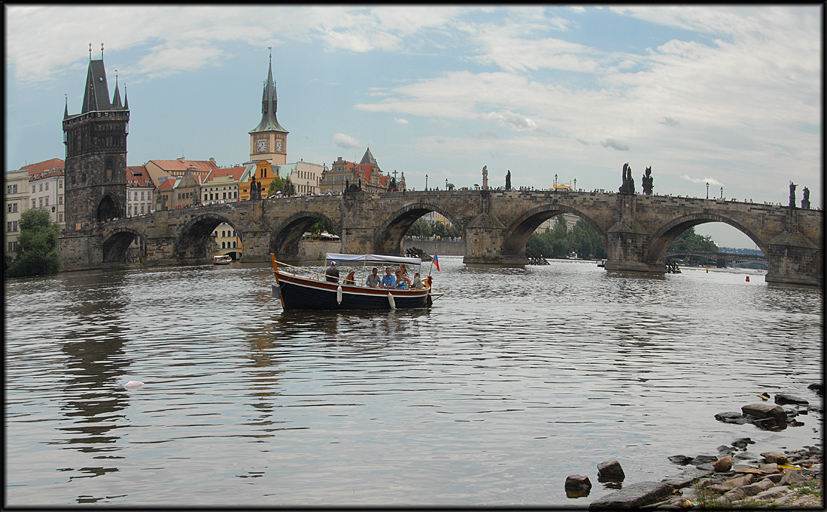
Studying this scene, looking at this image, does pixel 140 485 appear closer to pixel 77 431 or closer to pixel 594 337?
pixel 77 431

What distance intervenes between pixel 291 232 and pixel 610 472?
201 ft

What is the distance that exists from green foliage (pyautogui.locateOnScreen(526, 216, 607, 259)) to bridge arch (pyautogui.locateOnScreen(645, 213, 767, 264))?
5280cm

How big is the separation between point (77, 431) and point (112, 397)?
6.05ft

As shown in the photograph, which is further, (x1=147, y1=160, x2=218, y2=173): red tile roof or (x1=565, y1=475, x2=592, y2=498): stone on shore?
(x1=147, y1=160, x2=218, y2=173): red tile roof

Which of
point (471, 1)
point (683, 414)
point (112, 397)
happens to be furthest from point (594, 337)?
point (471, 1)

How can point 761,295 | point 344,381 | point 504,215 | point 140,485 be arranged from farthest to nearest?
point 504,215 < point 761,295 < point 344,381 < point 140,485

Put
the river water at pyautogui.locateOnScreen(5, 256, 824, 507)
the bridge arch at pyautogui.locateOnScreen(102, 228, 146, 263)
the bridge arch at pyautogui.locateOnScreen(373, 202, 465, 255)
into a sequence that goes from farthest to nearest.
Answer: the bridge arch at pyautogui.locateOnScreen(102, 228, 146, 263) → the bridge arch at pyautogui.locateOnScreen(373, 202, 465, 255) → the river water at pyautogui.locateOnScreen(5, 256, 824, 507)

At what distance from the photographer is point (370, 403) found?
1059cm

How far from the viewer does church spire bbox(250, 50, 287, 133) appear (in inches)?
4983

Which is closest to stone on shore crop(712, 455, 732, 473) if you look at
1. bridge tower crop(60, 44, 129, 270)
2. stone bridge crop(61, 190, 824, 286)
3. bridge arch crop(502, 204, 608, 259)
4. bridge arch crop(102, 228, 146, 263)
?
stone bridge crop(61, 190, 824, 286)

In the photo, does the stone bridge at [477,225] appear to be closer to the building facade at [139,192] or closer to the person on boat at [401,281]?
the building facade at [139,192]

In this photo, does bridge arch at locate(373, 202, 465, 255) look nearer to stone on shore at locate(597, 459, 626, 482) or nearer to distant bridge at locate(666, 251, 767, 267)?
distant bridge at locate(666, 251, 767, 267)

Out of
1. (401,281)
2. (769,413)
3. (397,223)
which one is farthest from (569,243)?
(769,413)

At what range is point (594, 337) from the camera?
18312mm
